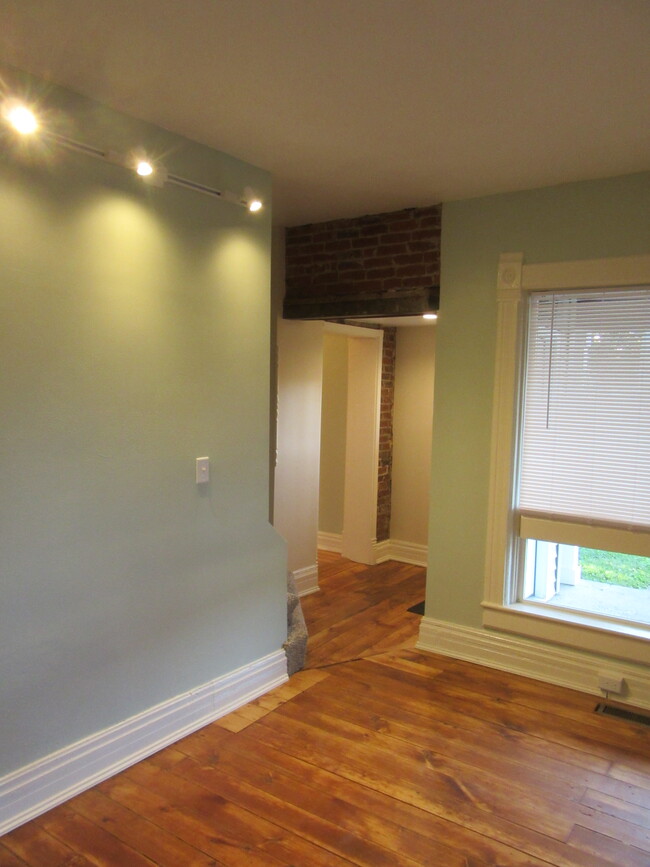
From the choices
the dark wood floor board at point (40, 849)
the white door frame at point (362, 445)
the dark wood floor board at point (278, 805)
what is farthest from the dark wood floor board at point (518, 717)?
the white door frame at point (362, 445)

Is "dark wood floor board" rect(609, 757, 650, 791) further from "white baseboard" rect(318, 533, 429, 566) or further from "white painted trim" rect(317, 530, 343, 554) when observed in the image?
"white painted trim" rect(317, 530, 343, 554)

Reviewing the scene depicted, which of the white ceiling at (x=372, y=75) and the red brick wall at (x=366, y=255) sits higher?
the white ceiling at (x=372, y=75)

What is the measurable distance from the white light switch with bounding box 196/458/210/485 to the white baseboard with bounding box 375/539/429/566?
3367 mm

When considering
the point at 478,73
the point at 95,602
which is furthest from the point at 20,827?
the point at 478,73

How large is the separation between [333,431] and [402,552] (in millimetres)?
1377

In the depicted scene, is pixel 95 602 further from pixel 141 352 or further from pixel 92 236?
pixel 92 236

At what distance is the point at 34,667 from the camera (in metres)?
2.39

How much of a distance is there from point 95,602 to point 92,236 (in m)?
1.44

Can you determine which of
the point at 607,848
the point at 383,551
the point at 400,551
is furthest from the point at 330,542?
the point at 607,848

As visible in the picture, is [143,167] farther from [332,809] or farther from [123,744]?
[332,809]

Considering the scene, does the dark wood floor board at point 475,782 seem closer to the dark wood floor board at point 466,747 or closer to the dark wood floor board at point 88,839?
the dark wood floor board at point 466,747

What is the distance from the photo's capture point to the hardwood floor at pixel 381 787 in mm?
2240

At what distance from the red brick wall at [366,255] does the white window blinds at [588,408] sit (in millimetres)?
745

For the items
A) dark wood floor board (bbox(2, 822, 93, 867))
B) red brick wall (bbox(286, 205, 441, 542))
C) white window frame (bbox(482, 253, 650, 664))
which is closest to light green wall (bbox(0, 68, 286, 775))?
dark wood floor board (bbox(2, 822, 93, 867))
